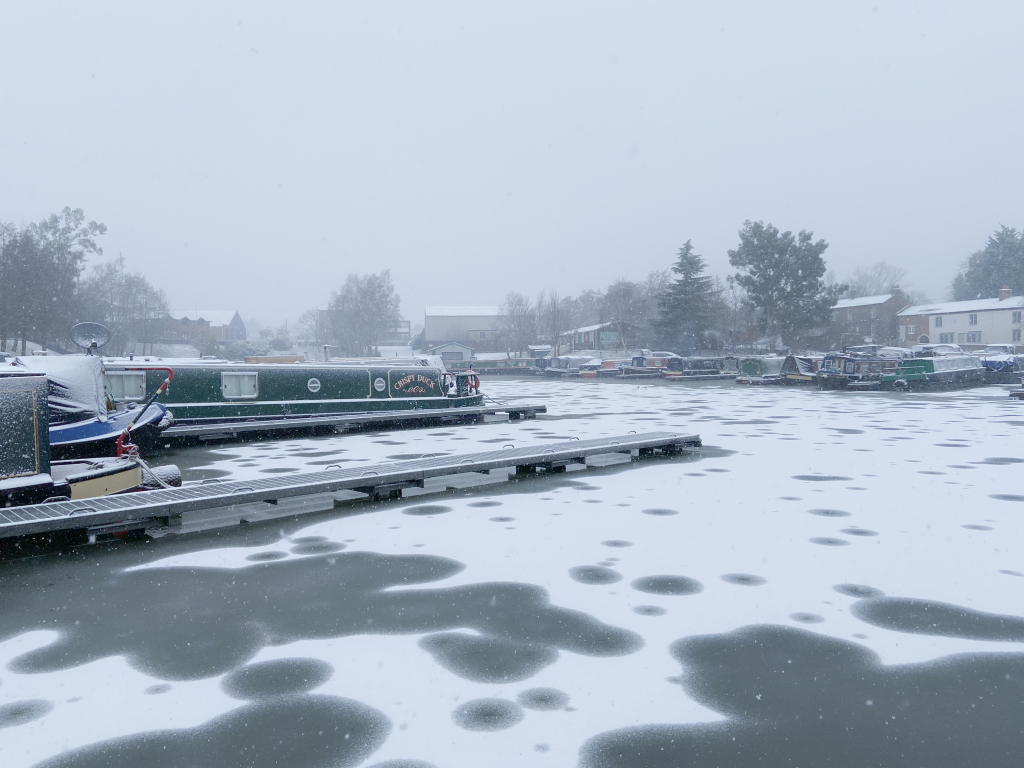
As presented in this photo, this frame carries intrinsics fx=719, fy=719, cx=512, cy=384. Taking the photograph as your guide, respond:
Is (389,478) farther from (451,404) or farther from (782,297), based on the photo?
(782,297)

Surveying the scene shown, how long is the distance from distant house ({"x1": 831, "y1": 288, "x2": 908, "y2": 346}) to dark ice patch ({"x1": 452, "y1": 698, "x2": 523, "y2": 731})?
6370 centimetres

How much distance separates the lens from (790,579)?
5.81m

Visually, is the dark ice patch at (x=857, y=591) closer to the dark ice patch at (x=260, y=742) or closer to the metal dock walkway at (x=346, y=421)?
the dark ice patch at (x=260, y=742)

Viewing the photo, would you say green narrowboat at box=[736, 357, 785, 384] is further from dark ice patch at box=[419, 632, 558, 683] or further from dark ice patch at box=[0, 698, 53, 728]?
dark ice patch at box=[0, 698, 53, 728]

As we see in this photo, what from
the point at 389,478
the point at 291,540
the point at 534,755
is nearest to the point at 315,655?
the point at 534,755

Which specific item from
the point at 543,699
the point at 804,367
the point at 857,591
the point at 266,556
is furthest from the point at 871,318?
the point at 543,699

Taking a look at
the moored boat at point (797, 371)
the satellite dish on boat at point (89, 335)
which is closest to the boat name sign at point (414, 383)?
the satellite dish on boat at point (89, 335)

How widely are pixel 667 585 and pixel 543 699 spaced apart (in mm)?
2115

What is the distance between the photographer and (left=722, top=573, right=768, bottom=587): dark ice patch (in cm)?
572

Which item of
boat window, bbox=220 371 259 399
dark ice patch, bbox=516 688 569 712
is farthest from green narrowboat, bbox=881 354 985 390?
dark ice patch, bbox=516 688 569 712

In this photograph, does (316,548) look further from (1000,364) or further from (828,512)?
(1000,364)

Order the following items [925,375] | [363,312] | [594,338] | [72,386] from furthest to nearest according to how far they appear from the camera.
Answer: [363,312] < [594,338] < [925,375] < [72,386]

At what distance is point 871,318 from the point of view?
6881 centimetres

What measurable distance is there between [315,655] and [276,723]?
802 mm
